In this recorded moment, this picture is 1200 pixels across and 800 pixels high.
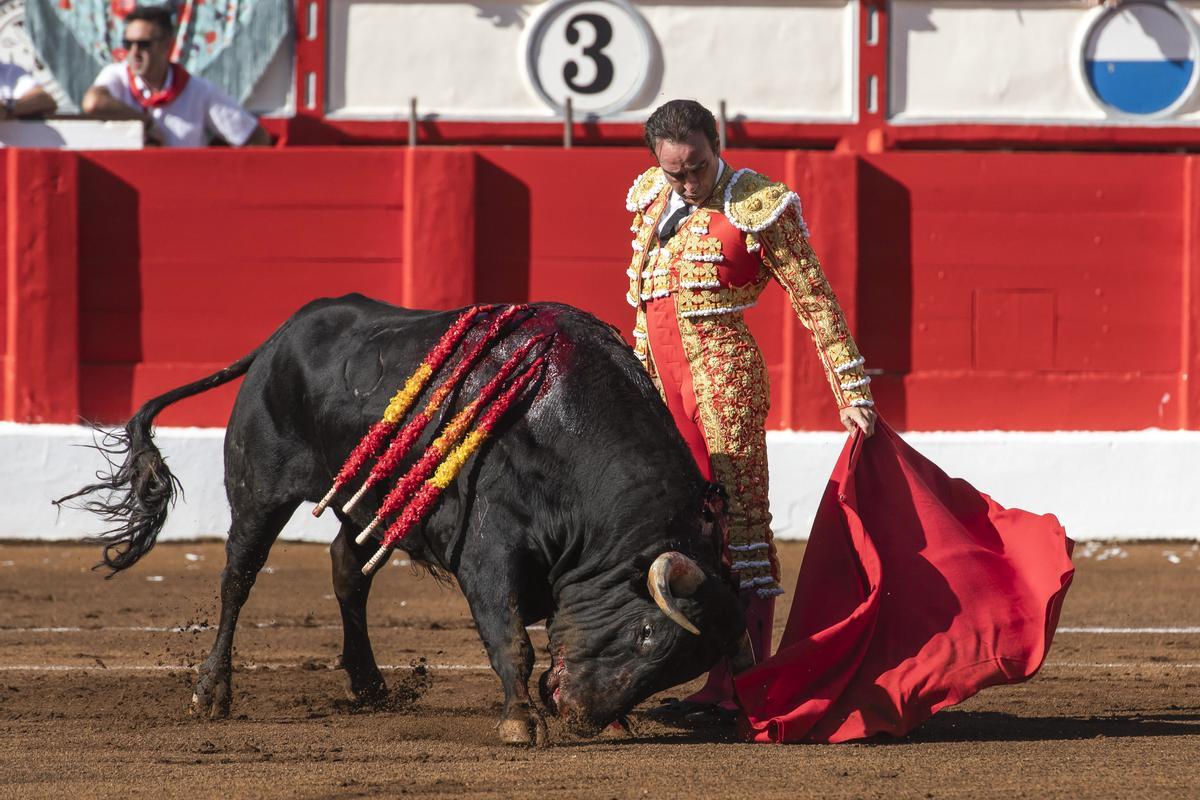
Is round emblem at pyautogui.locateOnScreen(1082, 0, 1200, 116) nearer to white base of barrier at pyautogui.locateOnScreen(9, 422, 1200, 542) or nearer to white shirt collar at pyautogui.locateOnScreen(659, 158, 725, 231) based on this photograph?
→ white base of barrier at pyautogui.locateOnScreen(9, 422, 1200, 542)

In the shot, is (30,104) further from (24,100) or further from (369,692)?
(369,692)

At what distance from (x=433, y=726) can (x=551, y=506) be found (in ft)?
2.06

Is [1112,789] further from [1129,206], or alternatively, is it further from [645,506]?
[1129,206]

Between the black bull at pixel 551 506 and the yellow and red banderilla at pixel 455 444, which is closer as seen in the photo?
the black bull at pixel 551 506

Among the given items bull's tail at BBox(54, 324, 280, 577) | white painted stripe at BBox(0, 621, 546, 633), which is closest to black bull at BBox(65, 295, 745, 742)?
bull's tail at BBox(54, 324, 280, 577)

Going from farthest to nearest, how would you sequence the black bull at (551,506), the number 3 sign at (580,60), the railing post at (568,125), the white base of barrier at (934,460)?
1. the number 3 sign at (580,60)
2. the railing post at (568,125)
3. the white base of barrier at (934,460)
4. the black bull at (551,506)

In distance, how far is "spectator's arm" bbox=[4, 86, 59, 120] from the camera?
319 inches

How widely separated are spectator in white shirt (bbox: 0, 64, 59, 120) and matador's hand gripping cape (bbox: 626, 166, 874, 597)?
4.90m

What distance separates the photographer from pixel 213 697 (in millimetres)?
4230

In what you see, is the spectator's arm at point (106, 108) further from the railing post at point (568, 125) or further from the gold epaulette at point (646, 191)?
the gold epaulette at point (646, 191)

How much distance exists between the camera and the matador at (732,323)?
398 cm

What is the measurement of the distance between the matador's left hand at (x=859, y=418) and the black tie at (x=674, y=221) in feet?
1.85

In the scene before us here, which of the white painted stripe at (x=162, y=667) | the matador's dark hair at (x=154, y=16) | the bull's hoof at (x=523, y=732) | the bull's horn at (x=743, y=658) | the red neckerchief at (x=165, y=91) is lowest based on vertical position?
the white painted stripe at (x=162, y=667)

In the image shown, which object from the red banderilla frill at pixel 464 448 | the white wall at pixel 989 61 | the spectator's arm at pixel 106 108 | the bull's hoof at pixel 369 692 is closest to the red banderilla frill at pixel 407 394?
the red banderilla frill at pixel 464 448
